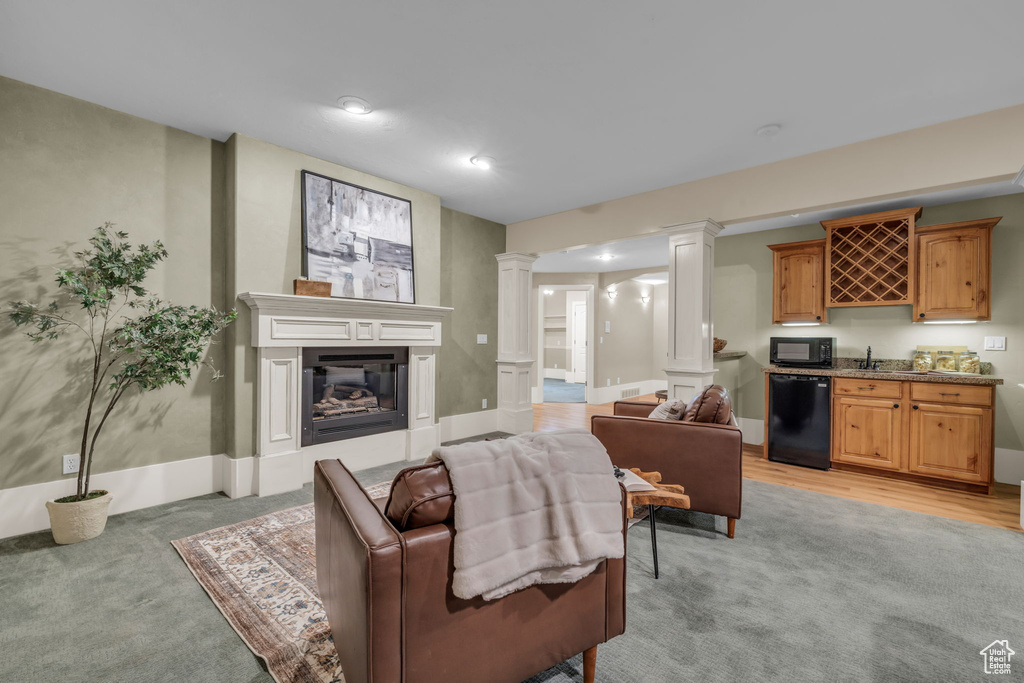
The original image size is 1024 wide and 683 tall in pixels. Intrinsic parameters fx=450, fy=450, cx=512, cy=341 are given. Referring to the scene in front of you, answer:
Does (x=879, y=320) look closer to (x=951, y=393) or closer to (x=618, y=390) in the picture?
(x=951, y=393)

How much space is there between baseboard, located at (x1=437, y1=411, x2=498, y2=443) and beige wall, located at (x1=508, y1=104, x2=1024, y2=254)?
2.39 m

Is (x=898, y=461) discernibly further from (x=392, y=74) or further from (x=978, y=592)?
(x=392, y=74)

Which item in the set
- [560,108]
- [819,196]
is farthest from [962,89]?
[560,108]

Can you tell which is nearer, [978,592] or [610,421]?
[978,592]

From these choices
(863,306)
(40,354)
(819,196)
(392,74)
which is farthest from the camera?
(863,306)

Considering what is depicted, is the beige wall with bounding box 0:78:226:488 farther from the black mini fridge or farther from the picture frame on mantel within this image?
the black mini fridge

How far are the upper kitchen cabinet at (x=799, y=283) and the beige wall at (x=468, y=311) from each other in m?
3.10

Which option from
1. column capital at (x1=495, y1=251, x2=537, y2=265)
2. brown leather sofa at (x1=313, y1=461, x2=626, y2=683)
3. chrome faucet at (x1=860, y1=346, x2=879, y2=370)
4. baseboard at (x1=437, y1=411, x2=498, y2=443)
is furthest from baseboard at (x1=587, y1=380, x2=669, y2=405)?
brown leather sofa at (x1=313, y1=461, x2=626, y2=683)

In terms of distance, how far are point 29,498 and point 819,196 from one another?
18.1 ft

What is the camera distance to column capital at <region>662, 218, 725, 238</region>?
392cm

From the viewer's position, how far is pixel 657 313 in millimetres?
9406

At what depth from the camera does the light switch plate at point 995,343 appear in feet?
12.6

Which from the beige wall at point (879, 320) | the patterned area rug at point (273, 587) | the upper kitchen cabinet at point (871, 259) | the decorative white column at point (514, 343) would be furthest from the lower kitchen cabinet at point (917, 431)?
the patterned area rug at point (273, 587)

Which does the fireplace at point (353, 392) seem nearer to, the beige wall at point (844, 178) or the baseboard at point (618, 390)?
the beige wall at point (844, 178)
